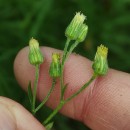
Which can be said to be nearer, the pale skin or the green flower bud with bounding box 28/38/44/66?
the green flower bud with bounding box 28/38/44/66

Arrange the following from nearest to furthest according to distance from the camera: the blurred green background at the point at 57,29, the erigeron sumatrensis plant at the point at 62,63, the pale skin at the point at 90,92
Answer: the erigeron sumatrensis plant at the point at 62,63 < the pale skin at the point at 90,92 < the blurred green background at the point at 57,29

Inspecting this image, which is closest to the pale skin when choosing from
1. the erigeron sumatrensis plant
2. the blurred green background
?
the erigeron sumatrensis plant

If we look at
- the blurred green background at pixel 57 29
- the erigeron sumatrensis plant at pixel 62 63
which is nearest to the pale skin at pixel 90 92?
the erigeron sumatrensis plant at pixel 62 63

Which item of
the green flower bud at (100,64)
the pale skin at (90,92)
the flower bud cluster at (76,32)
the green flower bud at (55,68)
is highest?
the flower bud cluster at (76,32)

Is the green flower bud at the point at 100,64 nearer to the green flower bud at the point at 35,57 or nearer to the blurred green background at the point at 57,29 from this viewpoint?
the green flower bud at the point at 35,57

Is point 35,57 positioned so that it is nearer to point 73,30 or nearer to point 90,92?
point 73,30

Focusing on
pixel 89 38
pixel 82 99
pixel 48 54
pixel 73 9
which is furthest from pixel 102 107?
pixel 73 9

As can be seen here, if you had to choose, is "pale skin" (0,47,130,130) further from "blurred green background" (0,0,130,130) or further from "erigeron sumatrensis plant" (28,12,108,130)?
"blurred green background" (0,0,130,130)
